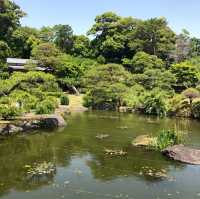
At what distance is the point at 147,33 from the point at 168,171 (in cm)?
4431

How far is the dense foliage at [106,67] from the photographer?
2833cm

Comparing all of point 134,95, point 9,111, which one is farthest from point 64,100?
point 9,111

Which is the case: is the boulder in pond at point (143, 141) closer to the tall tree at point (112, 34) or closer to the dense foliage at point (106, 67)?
the dense foliage at point (106, 67)

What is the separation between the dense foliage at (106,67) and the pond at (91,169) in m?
3.82

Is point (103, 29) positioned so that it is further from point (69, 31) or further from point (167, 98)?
point (167, 98)

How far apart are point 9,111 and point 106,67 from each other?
18288mm

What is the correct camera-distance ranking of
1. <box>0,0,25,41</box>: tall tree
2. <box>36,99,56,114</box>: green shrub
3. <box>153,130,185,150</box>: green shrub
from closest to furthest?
<box>153,130,185,150</box>: green shrub, <box>36,99,56,114</box>: green shrub, <box>0,0,25,41</box>: tall tree

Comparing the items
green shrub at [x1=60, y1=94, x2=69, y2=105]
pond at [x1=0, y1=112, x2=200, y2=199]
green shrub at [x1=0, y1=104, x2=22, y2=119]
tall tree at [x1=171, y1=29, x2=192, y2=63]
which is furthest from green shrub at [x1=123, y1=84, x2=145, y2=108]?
Result: tall tree at [x1=171, y1=29, x2=192, y2=63]

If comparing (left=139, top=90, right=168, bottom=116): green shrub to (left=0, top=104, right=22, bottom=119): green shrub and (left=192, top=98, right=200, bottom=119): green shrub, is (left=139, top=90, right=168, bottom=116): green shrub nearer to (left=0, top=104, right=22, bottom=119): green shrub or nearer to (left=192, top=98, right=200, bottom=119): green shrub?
(left=192, top=98, right=200, bottom=119): green shrub

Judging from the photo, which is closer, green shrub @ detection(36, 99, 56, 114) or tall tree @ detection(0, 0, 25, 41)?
green shrub @ detection(36, 99, 56, 114)

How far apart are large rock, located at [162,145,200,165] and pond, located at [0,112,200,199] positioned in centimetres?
49

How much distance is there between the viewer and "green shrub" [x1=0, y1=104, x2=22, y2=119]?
27.2 meters

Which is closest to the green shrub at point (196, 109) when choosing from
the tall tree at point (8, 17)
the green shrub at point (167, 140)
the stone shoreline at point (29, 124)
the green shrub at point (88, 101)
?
the green shrub at point (88, 101)

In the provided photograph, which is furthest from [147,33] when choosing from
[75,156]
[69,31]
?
[75,156]
